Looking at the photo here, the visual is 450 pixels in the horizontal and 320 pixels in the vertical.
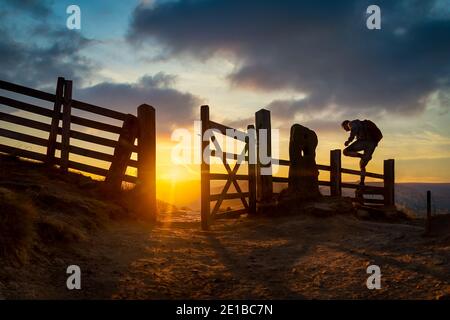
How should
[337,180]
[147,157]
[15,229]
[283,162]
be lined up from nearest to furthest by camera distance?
[15,229] < [147,157] < [283,162] < [337,180]

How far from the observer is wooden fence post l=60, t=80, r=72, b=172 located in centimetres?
865

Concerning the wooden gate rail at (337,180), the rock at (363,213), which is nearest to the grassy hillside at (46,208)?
the wooden gate rail at (337,180)

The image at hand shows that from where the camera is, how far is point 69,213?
5.94m

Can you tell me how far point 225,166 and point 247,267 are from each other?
4598 millimetres

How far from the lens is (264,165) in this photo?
10.2m

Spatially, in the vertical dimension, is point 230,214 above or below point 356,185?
below

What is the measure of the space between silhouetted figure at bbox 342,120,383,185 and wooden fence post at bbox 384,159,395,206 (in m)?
1.74

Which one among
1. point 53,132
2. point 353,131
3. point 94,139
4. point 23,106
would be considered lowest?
point 94,139

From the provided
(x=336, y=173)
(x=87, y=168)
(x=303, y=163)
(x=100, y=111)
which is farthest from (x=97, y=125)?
(x=336, y=173)

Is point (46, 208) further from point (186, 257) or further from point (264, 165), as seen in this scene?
point (264, 165)

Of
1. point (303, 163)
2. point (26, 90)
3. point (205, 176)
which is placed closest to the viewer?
point (205, 176)
